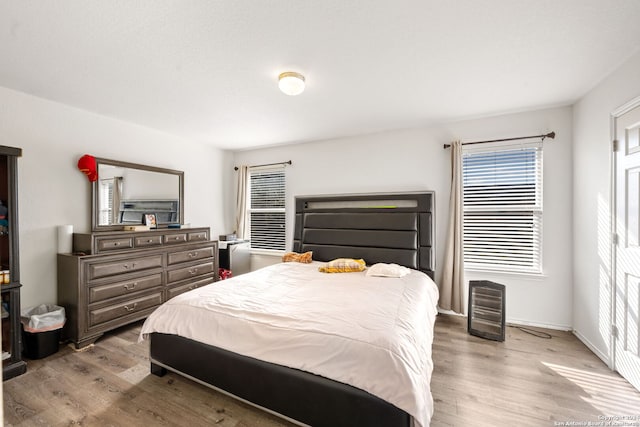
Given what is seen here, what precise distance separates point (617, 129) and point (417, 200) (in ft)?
6.28

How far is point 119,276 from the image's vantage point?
3.23 m

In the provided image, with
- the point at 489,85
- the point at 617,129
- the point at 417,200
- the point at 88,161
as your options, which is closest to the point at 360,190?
the point at 417,200

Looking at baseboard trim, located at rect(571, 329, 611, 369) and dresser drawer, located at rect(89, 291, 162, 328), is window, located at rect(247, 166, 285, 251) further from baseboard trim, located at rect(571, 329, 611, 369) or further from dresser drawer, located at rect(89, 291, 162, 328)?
baseboard trim, located at rect(571, 329, 611, 369)

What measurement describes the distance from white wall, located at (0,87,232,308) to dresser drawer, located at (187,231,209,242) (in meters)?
1.14

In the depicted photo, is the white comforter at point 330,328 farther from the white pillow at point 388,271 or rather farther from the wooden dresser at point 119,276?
the wooden dresser at point 119,276

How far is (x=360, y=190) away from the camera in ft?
14.2

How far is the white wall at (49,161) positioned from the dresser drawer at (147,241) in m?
0.57

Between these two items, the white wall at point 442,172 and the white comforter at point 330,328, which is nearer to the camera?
the white comforter at point 330,328

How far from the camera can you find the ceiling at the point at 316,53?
6.02 feet

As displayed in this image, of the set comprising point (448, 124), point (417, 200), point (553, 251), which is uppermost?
point (448, 124)

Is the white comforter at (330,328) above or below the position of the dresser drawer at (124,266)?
below

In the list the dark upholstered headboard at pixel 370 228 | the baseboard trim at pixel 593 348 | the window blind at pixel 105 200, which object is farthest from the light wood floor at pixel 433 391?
the window blind at pixel 105 200

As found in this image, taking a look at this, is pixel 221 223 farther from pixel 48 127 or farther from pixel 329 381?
pixel 329 381

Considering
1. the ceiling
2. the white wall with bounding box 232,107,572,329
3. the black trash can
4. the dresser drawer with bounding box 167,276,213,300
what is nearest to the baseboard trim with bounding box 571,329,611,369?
the white wall with bounding box 232,107,572,329
